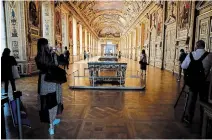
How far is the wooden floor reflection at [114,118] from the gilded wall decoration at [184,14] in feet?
20.7

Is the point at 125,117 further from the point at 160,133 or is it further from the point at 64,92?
the point at 64,92

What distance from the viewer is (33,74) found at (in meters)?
9.68

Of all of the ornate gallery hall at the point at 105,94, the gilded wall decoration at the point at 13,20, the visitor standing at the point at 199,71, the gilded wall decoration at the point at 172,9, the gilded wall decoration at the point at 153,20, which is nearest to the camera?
the ornate gallery hall at the point at 105,94

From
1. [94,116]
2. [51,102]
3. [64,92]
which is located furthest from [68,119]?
[64,92]

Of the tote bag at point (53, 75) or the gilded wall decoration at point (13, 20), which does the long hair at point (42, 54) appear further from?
the gilded wall decoration at point (13, 20)

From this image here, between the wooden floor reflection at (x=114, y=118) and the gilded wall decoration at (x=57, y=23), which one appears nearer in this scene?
the wooden floor reflection at (x=114, y=118)

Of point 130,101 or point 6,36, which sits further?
point 6,36

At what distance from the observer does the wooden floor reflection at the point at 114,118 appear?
2.79 meters

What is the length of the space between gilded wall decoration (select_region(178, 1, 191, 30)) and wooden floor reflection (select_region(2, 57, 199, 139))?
632cm

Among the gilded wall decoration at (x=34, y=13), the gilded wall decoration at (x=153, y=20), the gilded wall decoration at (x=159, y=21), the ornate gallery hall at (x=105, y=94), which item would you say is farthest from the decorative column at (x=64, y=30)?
the gilded wall decoration at (x=159, y=21)

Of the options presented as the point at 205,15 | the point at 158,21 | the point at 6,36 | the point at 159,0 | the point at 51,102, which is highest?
the point at 159,0

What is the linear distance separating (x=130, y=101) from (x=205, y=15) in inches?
232

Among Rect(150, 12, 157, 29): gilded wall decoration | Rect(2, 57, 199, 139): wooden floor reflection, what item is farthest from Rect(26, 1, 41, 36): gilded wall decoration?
Rect(150, 12, 157, 29): gilded wall decoration

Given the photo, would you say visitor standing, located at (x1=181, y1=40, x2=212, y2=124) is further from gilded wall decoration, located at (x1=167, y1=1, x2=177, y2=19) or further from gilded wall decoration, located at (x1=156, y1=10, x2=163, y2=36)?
gilded wall decoration, located at (x1=156, y1=10, x2=163, y2=36)
